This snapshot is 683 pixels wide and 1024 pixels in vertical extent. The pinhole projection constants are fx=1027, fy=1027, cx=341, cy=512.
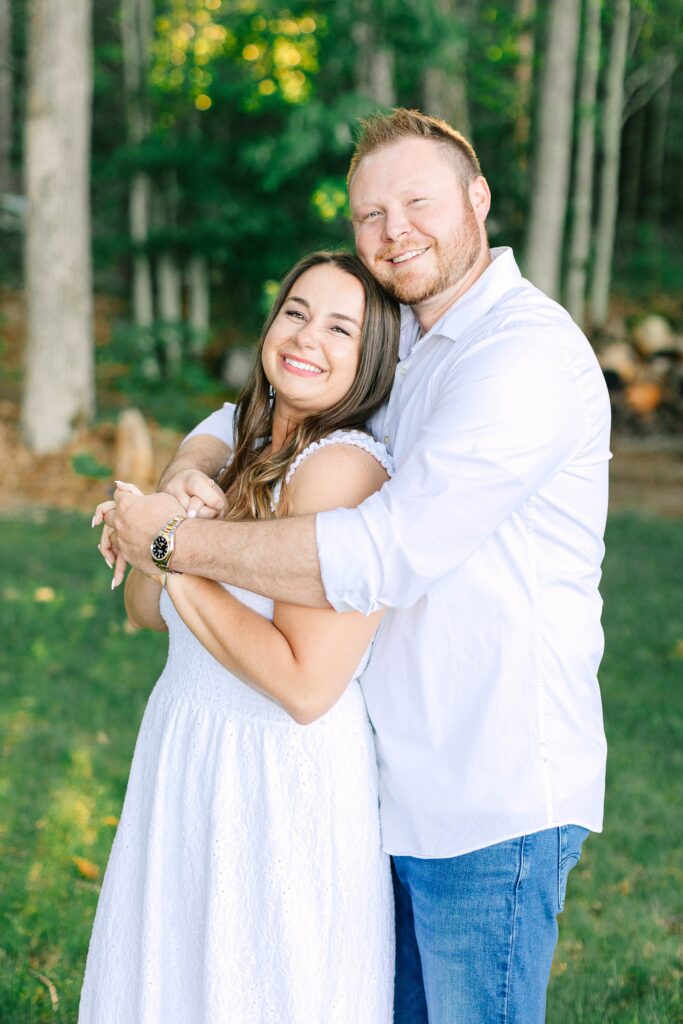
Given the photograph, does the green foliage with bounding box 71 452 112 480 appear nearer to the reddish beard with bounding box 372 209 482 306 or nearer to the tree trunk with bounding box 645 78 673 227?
the reddish beard with bounding box 372 209 482 306

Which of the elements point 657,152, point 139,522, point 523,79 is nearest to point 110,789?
point 139,522

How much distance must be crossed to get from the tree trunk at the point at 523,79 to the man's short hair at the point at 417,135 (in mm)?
17583

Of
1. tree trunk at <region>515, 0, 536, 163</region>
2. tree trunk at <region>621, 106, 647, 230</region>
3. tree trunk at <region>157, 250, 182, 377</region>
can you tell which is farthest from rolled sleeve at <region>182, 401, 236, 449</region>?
tree trunk at <region>621, 106, 647, 230</region>

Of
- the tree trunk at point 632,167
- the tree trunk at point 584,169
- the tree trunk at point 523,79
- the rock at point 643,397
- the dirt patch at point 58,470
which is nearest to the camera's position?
the dirt patch at point 58,470

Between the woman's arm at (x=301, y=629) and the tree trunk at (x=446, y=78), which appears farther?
the tree trunk at (x=446, y=78)

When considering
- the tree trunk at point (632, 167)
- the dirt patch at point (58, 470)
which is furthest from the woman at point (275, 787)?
the tree trunk at point (632, 167)

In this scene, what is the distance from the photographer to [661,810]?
437 centimetres

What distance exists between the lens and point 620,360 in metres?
14.7

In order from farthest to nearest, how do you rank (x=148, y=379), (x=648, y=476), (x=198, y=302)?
1. (x=198, y=302)
2. (x=148, y=379)
3. (x=648, y=476)

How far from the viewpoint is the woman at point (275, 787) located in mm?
1963

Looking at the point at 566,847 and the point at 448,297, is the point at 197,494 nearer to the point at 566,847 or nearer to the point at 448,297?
the point at 448,297

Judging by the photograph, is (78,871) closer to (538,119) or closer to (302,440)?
(302,440)

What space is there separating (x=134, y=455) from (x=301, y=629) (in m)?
8.44

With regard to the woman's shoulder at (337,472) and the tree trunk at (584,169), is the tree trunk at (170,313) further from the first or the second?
the woman's shoulder at (337,472)
